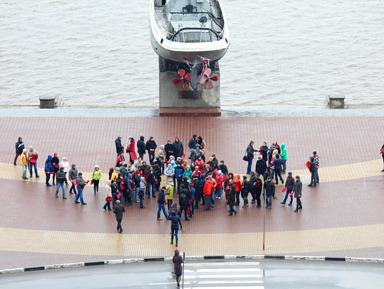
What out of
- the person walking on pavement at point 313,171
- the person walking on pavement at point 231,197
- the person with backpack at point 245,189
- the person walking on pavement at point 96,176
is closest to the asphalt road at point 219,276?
the person walking on pavement at point 231,197

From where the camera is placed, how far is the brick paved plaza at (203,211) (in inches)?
1224

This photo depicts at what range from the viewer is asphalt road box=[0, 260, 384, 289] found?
1105 inches

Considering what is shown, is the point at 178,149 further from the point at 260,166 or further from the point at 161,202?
the point at 161,202

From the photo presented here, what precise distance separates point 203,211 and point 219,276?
562 cm

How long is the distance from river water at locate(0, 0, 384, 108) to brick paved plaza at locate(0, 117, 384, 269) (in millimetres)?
10124

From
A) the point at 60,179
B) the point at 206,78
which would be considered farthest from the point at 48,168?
the point at 206,78

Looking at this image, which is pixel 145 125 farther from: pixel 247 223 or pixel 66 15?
pixel 66 15

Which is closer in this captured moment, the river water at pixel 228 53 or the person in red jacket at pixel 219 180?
A: the person in red jacket at pixel 219 180

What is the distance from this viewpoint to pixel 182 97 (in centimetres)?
4553

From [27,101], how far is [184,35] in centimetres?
1464

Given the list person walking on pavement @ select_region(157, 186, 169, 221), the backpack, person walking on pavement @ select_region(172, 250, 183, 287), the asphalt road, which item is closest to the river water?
the backpack

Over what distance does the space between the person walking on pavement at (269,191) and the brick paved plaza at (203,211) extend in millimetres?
285

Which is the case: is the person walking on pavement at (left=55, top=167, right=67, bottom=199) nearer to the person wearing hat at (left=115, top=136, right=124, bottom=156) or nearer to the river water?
the person wearing hat at (left=115, top=136, right=124, bottom=156)

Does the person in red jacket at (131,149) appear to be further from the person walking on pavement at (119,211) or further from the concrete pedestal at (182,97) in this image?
the concrete pedestal at (182,97)
